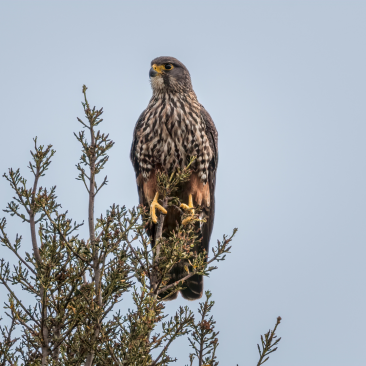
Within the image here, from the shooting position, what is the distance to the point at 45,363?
2.82m

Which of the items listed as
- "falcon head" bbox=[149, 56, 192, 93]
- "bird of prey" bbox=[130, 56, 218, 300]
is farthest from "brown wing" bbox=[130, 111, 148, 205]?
"falcon head" bbox=[149, 56, 192, 93]

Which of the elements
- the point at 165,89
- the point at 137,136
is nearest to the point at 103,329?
the point at 137,136

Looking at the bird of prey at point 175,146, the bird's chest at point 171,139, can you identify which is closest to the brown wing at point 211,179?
the bird of prey at point 175,146

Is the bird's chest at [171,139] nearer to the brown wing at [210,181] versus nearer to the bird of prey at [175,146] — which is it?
the bird of prey at [175,146]

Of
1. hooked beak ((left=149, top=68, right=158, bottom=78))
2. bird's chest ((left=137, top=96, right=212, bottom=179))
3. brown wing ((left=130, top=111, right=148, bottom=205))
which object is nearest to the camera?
bird's chest ((left=137, top=96, right=212, bottom=179))

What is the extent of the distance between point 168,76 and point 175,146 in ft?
2.92

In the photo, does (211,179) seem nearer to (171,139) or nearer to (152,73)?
(171,139)

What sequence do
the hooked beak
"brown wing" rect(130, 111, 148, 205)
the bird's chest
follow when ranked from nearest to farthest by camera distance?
the bird's chest < "brown wing" rect(130, 111, 148, 205) < the hooked beak

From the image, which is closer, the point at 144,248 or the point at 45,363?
the point at 45,363

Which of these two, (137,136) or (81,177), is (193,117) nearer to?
(137,136)

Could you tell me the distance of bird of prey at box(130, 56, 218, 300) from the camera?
16.2ft

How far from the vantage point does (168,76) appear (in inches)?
209

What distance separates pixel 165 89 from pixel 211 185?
1149 millimetres

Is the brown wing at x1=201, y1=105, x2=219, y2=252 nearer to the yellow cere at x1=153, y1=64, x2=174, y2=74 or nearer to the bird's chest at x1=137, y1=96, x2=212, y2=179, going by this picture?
the bird's chest at x1=137, y1=96, x2=212, y2=179
